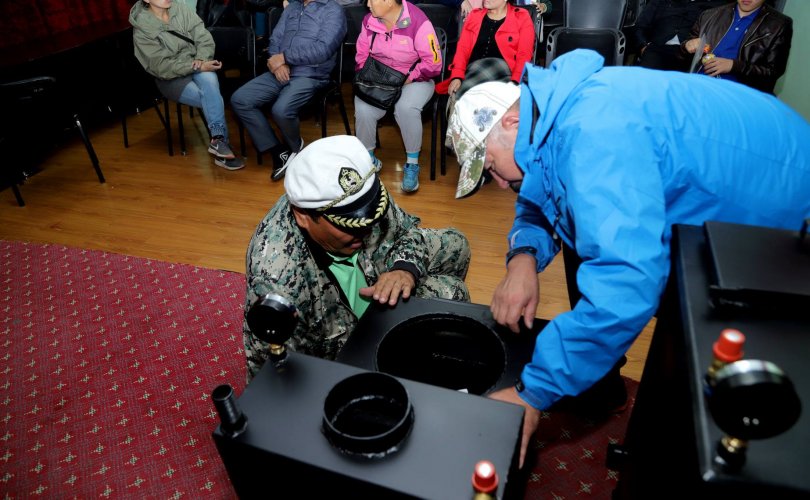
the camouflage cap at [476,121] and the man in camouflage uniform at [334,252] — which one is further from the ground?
the camouflage cap at [476,121]

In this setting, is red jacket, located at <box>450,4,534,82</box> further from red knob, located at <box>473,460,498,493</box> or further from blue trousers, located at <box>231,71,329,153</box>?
red knob, located at <box>473,460,498,493</box>

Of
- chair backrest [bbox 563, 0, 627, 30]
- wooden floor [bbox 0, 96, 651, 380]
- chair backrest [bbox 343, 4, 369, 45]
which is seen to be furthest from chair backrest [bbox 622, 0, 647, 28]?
chair backrest [bbox 343, 4, 369, 45]

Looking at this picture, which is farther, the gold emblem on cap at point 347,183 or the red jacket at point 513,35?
the red jacket at point 513,35

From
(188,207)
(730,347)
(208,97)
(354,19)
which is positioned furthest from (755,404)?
(354,19)

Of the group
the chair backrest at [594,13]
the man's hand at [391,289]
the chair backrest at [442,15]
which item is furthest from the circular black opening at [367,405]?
the chair backrest at [594,13]

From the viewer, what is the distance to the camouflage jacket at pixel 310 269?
1317 millimetres

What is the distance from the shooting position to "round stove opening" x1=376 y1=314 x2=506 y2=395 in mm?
1011

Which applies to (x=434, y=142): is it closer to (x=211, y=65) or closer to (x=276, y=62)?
(x=276, y=62)

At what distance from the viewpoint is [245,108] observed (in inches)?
143

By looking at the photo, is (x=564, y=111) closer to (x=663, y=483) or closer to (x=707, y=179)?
(x=707, y=179)

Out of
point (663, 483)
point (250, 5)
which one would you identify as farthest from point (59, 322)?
point (250, 5)

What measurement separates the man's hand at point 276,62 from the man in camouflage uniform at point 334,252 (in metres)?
2.49

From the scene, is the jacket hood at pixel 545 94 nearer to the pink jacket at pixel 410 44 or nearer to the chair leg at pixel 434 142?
the chair leg at pixel 434 142

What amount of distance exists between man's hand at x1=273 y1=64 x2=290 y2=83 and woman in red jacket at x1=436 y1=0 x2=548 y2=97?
45.1 inches
